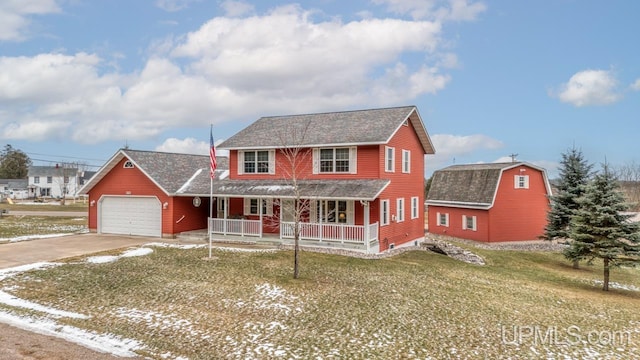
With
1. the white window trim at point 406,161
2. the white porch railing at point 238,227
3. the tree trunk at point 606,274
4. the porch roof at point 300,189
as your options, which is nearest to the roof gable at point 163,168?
the porch roof at point 300,189

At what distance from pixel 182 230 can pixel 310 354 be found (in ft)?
55.5

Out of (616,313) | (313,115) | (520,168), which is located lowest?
(616,313)

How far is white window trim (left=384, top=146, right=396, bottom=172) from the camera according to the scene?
19.8m

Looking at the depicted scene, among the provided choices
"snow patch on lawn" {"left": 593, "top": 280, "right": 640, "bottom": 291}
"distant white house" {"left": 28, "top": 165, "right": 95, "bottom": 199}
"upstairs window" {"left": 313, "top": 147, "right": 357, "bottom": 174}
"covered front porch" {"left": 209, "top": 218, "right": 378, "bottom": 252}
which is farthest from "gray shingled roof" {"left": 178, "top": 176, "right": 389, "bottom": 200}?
"distant white house" {"left": 28, "top": 165, "right": 95, "bottom": 199}

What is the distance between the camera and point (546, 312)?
11.2 meters

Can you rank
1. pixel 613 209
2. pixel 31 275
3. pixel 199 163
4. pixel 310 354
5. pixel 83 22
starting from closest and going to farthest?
pixel 310 354 → pixel 31 275 → pixel 613 209 → pixel 83 22 → pixel 199 163

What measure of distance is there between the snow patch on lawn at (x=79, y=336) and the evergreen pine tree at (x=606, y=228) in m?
16.2

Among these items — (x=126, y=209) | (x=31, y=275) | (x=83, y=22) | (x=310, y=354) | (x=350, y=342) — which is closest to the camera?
(x=310, y=354)

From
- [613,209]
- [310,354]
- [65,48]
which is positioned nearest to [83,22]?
[65,48]

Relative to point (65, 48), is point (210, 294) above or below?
below

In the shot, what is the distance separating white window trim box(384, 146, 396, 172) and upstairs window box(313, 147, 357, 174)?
1597 mm

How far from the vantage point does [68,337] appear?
827 cm

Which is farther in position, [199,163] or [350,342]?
[199,163]

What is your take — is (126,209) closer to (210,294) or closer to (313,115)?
(313,115)
